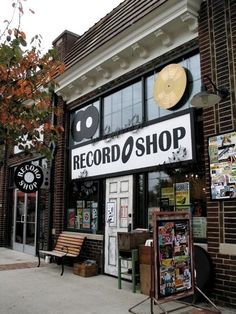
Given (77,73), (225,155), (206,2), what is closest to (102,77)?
(77,73)

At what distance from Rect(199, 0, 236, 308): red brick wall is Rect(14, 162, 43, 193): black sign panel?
598 cm

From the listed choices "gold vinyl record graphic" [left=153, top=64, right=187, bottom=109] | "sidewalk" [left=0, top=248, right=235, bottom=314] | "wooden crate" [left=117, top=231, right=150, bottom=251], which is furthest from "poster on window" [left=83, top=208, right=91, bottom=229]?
"gold vinyl record graphic" [left=153, top=64, right=187, bottom=109]

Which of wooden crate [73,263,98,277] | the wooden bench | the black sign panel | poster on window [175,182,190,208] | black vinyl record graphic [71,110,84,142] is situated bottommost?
wooden crate [73,263,98,277]

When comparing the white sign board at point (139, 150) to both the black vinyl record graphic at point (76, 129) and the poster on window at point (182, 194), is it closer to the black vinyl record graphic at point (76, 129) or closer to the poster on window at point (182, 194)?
the black vinyl record graphic at point (76, 129)

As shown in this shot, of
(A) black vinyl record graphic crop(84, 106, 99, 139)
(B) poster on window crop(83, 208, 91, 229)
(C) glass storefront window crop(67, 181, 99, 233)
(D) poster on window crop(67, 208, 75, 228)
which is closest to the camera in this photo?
(C) glass storefront window crop(67, 181, 99, 233)

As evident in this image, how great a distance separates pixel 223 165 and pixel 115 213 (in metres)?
3.40

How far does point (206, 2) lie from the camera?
702 centimetres

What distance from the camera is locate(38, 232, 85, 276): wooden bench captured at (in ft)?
30.8

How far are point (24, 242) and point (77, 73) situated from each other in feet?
21.2

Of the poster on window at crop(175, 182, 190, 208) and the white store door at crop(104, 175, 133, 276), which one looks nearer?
the poster on window at crop(175, 182, 190, 208)

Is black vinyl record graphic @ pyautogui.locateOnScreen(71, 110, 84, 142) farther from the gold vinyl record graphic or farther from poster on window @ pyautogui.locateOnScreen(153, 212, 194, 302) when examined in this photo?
poster on window @ pyautogui.locateOnScreen(153, 212, 194, 302)

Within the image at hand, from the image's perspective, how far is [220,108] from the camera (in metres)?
6.49

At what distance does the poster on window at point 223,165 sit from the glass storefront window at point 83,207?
3.96 m

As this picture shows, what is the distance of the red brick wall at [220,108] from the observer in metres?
6.03
